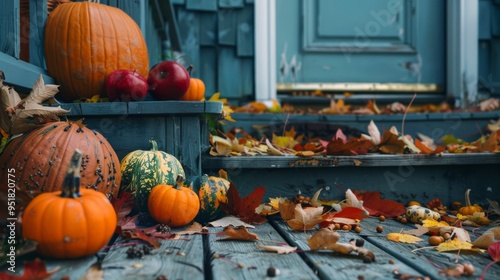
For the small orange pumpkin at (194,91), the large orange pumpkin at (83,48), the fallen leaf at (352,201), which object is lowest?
the fallen leaf at (352,201)

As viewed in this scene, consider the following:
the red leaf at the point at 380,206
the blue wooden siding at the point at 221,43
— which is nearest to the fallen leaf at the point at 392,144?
the red leaf at the point at 380,206

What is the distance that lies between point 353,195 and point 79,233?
1.11m

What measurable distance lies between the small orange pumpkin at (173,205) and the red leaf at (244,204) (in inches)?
5.7

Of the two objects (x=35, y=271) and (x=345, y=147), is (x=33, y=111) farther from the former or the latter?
(x=345, y=147)

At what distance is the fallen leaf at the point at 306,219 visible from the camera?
172 cm

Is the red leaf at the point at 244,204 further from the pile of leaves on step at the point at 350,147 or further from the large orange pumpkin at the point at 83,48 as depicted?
the large orange pumpkin at the point at 83,48

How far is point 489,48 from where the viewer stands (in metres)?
4.45

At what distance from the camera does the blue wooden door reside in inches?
169

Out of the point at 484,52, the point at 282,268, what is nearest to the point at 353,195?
the point at 282,268

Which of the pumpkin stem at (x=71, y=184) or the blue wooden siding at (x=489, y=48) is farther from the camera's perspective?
the blue wooden siding at (x=489, y=48)

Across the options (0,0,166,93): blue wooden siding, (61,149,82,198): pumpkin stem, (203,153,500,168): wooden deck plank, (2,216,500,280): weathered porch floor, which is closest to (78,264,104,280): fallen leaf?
(2,216,500,280): weathered porch floor

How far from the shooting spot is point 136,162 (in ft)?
6.51

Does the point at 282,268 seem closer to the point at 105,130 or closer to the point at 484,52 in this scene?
the point at 105,130

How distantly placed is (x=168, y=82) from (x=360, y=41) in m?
2.48
